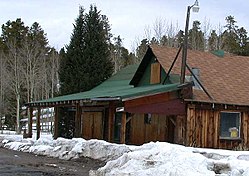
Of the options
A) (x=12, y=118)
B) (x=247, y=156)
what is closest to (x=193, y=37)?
(x=12, y=118)

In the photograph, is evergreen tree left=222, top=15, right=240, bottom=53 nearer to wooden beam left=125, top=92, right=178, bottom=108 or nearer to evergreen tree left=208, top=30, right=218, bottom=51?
evergreen tree left=208, top=30, right=218, bottom=51

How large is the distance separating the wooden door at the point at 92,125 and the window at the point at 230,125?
702cm

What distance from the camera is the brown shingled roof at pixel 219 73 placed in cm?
2111

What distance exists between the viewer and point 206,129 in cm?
2050

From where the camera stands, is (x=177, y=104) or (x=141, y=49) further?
(x=141, y=49)

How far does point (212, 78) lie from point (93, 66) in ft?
39.6

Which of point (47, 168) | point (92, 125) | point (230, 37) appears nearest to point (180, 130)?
point (92, 125)

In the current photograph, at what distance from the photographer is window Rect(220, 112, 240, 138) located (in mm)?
21250

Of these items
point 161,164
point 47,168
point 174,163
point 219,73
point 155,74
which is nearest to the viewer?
point 174,163

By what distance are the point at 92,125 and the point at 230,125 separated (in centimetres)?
838

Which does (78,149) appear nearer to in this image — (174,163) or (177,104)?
(177,104)

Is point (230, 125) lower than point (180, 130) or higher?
higher

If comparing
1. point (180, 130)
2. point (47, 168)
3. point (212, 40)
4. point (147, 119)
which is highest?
point (212, 40)

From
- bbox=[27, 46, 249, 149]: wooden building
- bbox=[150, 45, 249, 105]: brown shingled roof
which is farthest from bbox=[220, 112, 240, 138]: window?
bbox=[150, 45, 249, 105]: brown shingled roof
